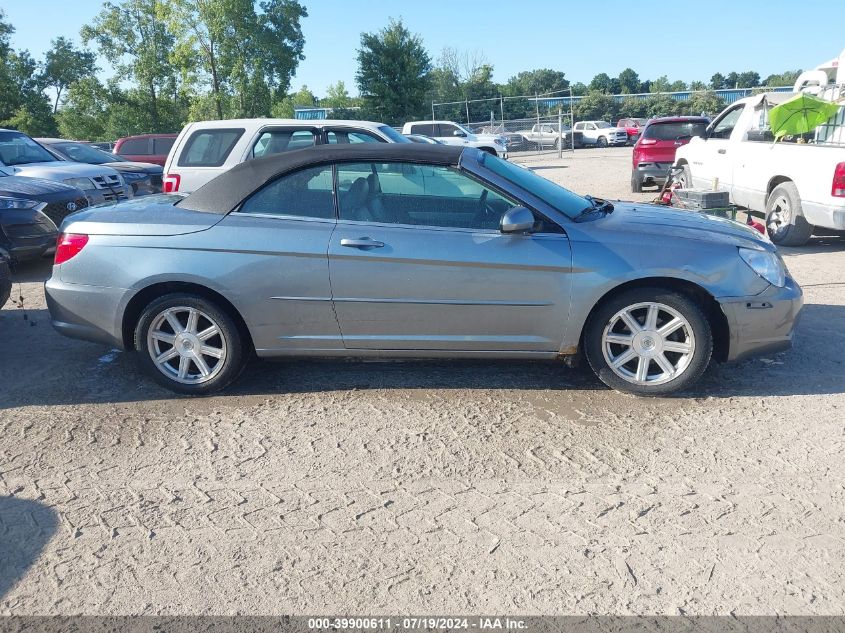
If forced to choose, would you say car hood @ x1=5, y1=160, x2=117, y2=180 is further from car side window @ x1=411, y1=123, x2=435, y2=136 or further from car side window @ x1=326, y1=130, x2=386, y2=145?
car side window @ x1=411, y1=123, x2=435, y2=136

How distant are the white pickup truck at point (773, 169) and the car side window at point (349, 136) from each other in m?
5.06

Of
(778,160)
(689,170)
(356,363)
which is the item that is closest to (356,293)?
(356,363)

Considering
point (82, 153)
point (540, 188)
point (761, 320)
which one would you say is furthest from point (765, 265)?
point (82, 153)

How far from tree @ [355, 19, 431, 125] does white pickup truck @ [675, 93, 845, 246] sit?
103 feet

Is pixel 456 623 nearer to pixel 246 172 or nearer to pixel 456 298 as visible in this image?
pixel 456 298

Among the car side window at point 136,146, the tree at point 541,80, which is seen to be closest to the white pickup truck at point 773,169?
the car side window at point 136,146

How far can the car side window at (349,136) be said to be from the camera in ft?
31.8

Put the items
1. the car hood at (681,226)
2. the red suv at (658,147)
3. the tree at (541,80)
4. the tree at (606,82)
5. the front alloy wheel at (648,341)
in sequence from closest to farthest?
the front alloy wheel at (648,341), the car hood at (681,226), the red suv at (658,147), the tree at (541,80), the tree at (606,82)

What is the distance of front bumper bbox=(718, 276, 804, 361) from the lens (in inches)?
171

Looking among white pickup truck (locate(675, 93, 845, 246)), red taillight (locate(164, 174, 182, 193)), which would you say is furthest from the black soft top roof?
white pickup truck (locate(675, 93, 845, 246))

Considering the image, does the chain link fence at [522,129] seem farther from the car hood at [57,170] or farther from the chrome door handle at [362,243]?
the chrome door handle at [362,243]

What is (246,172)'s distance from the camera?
15.5 ft

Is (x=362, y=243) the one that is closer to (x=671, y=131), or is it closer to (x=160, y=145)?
(x=671, y=131)

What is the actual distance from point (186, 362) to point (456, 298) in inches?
71.2
